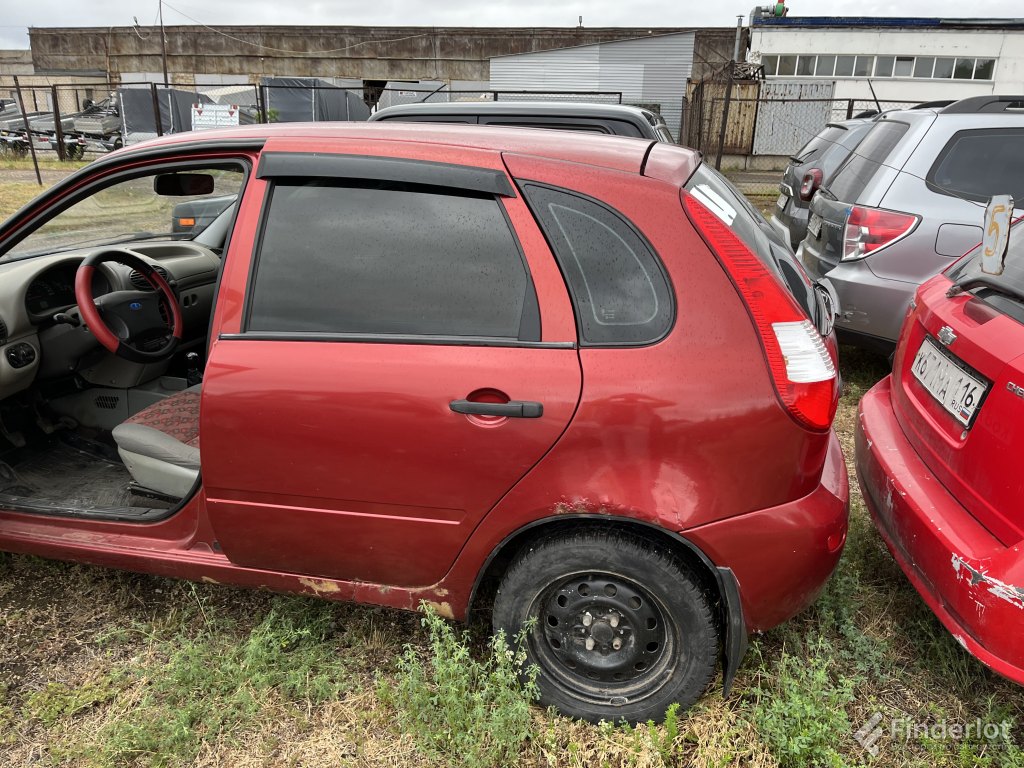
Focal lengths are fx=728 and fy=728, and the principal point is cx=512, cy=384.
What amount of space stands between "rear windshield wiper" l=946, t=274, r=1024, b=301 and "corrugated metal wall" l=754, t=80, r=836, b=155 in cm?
1959

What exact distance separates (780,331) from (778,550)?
591 millimetres

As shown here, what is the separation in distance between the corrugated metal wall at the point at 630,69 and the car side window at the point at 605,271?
26.3 meters

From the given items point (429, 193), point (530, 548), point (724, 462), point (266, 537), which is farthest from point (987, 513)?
point (266, 537)

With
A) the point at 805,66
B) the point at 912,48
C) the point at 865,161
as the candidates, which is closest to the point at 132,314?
the point at 865,161

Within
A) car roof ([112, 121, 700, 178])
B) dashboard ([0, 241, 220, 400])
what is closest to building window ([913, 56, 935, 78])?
car roof ([112, 121, 700, 178])

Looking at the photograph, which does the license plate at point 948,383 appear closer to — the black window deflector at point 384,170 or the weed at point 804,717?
the weed at point 804,717

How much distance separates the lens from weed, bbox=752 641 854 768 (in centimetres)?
201

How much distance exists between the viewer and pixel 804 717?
2.08 m

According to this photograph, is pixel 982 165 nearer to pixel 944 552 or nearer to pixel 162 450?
pixel 944 552

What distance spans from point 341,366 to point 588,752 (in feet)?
4.30

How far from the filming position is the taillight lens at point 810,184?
578cm

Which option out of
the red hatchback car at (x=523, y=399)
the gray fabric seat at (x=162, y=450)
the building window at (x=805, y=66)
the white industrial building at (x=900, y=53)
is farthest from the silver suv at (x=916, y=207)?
the building window at (x=805, y=66)

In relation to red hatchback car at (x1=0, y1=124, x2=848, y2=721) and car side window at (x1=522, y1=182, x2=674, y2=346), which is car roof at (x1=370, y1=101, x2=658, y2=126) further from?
car side window at (x1=522, y1=182, x2=674, y2=346)

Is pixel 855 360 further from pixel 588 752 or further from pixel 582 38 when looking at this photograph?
pixel 582 38
